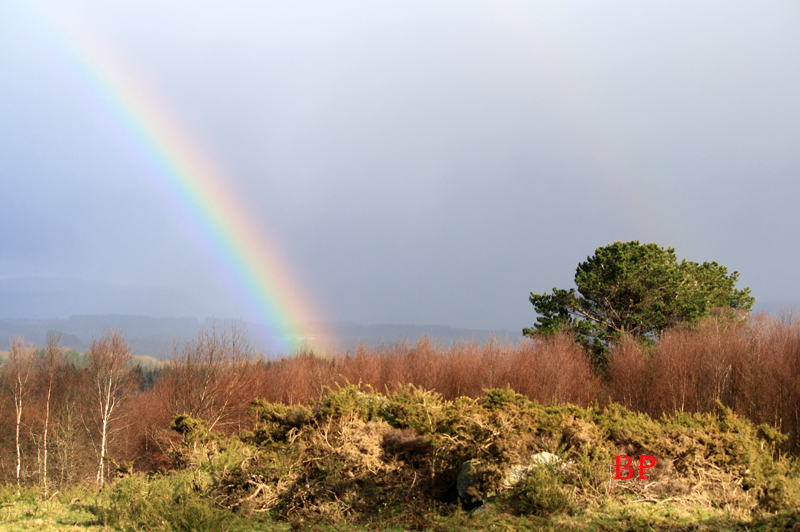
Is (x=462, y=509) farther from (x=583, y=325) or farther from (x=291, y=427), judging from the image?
(x=583, y=325)

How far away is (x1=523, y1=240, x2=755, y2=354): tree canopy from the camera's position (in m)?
32.7

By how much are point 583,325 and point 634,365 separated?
18.4 ft

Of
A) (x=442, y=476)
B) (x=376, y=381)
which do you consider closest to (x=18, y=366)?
(x=376, y=381)

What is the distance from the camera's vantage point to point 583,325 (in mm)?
33594

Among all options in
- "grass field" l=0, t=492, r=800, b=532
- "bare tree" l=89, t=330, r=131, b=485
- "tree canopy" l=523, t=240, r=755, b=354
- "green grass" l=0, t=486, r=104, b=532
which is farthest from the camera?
"bare tree" l=89, t=330, r=131, b=485

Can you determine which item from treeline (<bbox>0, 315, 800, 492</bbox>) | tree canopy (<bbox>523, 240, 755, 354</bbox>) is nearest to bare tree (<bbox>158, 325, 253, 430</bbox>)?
treeline (<bbox>0, 315, 800, 492</bbox>)

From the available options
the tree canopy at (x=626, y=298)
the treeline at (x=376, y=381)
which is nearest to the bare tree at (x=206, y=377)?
the treeline at (x=376, y=381)

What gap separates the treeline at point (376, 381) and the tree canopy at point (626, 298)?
1604mm

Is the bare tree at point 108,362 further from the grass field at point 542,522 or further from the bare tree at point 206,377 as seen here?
the grass field at point 542,522

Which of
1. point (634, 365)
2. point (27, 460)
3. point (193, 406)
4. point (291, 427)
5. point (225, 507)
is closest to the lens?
point (225, 507)

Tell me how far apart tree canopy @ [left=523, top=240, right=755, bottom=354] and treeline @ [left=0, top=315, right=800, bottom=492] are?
160cm

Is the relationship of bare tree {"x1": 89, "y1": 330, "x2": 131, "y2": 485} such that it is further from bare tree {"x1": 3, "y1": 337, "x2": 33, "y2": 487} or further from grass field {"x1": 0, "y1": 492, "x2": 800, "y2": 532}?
grass field {"x1": 0, "y1": 492, "x2": 800, "y2": 532}

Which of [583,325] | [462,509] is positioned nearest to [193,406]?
[583,325]

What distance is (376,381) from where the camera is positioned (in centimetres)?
4038
